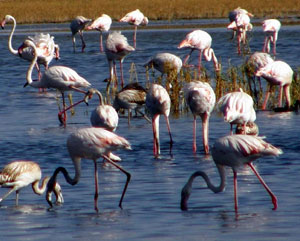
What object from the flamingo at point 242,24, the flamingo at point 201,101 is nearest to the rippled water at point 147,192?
the flamingo at point 201,101

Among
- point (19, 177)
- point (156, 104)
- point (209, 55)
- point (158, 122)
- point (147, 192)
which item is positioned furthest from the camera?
point (209, 55)

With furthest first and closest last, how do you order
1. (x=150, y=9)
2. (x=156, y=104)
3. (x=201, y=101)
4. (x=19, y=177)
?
(x=150, y=9) < (x=156, y=104) < (x=201, y=101) < (x=19, y=177)

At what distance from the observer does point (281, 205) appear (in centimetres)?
771

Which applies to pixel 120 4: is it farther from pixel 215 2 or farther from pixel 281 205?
pixel 281 205

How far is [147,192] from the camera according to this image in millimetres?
8492

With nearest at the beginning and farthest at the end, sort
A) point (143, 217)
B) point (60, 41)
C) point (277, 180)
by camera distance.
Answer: point (143, 217) → point (277, 180) → point (60, 41)

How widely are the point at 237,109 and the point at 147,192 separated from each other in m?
2.23

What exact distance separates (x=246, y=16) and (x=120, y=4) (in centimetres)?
2574

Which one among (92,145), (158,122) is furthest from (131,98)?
(92,145)

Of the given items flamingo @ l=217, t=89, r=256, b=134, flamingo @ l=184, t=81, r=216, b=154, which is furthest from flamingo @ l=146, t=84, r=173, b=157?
flamingo @ l=217, t=89, r=256, b=134

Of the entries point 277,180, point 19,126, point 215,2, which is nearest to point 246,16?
point 19,126

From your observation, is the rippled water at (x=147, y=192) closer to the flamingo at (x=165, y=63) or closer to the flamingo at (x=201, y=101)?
the flamingo at (x=201, y=101)

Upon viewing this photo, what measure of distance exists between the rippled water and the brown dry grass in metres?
28.0

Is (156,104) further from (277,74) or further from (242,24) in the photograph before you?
(242,24)
